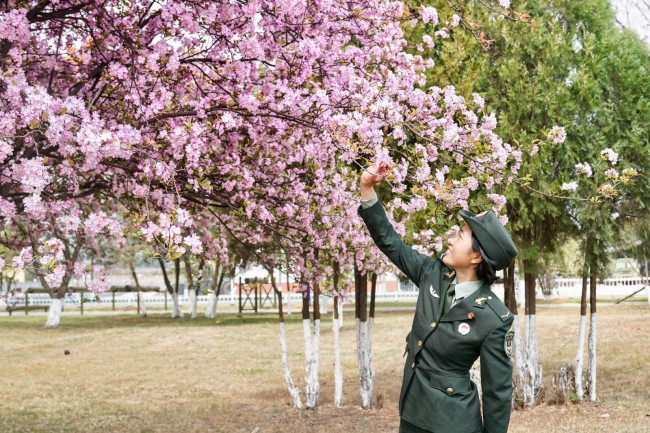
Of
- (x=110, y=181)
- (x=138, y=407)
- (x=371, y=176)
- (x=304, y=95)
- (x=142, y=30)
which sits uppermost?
(x=142, y=30)

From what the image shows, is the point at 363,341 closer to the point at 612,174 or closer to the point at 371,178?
the point at 612,174

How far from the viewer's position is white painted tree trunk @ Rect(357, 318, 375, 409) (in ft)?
39.2

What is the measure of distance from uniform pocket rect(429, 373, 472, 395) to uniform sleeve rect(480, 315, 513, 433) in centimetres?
15

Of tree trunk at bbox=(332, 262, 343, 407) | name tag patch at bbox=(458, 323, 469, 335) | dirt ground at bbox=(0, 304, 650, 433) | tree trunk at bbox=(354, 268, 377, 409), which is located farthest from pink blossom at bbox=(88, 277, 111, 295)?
tree trunk at bbox=(354, 268, 377, 409)

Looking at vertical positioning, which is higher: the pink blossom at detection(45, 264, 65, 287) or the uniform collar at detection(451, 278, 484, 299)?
the pink blossom at detection(45, 264, 65, 287)

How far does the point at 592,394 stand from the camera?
11867 mm

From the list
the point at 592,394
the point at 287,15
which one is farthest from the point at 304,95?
the point at 592,394

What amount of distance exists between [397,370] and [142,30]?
12.0m

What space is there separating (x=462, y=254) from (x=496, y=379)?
665 mm

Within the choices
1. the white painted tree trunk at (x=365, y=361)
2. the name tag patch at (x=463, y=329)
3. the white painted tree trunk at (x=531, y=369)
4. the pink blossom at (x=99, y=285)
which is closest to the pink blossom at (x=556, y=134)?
the name tag patch at (x=463, y=329)

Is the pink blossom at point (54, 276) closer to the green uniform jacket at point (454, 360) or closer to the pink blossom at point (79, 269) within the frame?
the pink blossom at point (79, 269)

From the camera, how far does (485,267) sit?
412cm

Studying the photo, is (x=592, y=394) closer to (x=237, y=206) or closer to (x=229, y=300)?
(x=237, y=206)

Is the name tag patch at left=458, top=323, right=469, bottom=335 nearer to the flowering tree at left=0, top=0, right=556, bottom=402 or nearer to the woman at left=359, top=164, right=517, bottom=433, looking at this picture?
the woman at left=359, top=164, right=517, bottom=433
